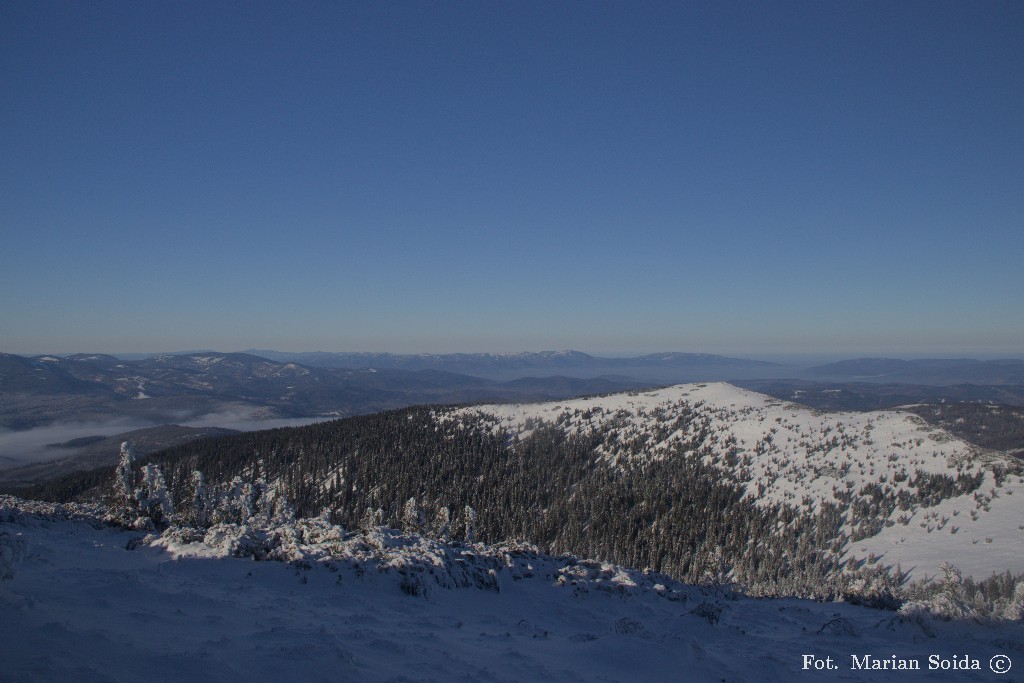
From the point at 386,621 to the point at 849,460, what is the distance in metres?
78.8

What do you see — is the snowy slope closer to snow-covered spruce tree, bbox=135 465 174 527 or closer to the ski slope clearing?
the ski slope clearing

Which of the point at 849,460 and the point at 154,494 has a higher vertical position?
the point at 849,460

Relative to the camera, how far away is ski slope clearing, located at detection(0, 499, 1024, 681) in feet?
32.3

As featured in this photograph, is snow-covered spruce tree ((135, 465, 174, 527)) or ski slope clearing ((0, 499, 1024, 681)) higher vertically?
ski slope clearing ((0, 499, 1024, 681))

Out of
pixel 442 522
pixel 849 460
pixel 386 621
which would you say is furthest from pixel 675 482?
pixel 386 621

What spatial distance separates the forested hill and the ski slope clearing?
1934 cm

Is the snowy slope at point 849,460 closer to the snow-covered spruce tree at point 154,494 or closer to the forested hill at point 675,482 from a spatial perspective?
the forested hill at point 675,482

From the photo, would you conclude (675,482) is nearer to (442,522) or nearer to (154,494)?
(442,522)

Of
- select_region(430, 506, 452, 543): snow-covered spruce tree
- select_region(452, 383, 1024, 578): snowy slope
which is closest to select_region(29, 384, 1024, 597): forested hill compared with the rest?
select_region(452, 383, 1024, 578): snowy slope

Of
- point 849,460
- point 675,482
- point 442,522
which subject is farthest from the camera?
point 675,482

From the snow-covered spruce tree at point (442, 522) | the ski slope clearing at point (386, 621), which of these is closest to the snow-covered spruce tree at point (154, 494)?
the ski slope clearing at point (386, 621)

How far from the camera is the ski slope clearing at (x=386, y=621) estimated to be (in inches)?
387

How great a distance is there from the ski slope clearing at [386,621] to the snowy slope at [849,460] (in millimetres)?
30846

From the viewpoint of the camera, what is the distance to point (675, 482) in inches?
3029
